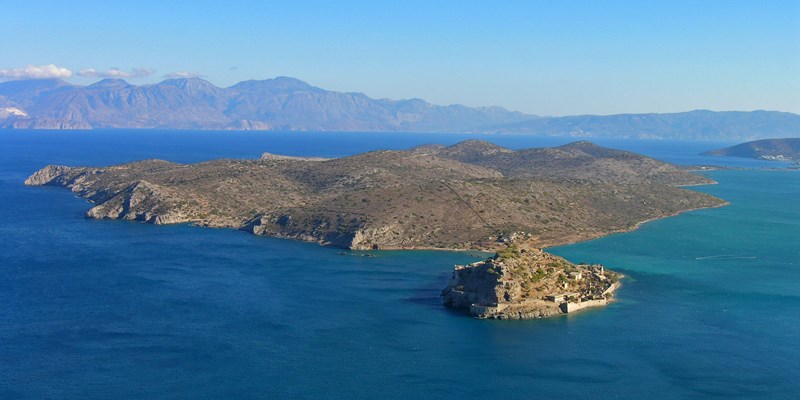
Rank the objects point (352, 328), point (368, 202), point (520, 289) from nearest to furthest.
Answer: point (352, 328), point (520, 289), point (368, 202)

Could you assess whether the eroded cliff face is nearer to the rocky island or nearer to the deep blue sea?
the rocky island

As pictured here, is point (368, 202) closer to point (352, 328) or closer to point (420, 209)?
point (420, 209)

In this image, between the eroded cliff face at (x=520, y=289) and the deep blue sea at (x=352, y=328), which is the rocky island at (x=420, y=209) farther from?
the deep blue sea at (x=352, y=328)

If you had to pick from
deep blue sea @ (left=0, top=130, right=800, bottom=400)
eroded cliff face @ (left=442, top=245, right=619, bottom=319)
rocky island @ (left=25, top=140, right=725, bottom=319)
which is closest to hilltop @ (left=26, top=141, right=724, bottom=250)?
rocky island @ (left=25, top=140, right=725, bottom=319)

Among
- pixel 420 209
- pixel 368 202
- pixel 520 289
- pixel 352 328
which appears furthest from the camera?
pixel 368 202

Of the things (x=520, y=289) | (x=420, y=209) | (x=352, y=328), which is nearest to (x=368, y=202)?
(x=420, y=209)
